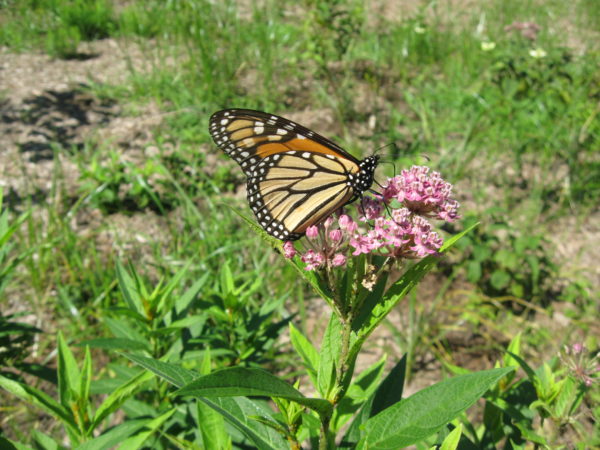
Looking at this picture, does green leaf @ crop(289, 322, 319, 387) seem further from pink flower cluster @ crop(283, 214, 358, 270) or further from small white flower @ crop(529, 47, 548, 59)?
small white flower @ crop(529, 47, 548, 59)

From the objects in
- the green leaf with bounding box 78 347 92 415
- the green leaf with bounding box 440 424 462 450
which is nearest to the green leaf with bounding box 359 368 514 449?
the green leaf with bounding box 440 424 462 450

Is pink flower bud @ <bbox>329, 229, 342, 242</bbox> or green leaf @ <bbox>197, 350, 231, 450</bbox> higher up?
pink flower bud @ <bbox>329, 229, 342, 242</bbox>

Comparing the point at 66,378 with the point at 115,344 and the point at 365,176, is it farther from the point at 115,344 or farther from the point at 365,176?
the point at 365,176

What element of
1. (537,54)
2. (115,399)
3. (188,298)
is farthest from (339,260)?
(537,54)

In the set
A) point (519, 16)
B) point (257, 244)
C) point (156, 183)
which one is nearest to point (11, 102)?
point (156, 183)

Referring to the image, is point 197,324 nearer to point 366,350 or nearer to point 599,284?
point 366,350

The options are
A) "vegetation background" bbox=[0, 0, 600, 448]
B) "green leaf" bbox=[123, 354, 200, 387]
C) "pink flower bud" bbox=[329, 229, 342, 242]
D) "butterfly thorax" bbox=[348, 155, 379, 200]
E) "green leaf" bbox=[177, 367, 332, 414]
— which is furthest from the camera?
"vegetation background" bbox=[0, 0, 600, 448]

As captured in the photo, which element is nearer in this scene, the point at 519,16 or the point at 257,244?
the point at 257,244
